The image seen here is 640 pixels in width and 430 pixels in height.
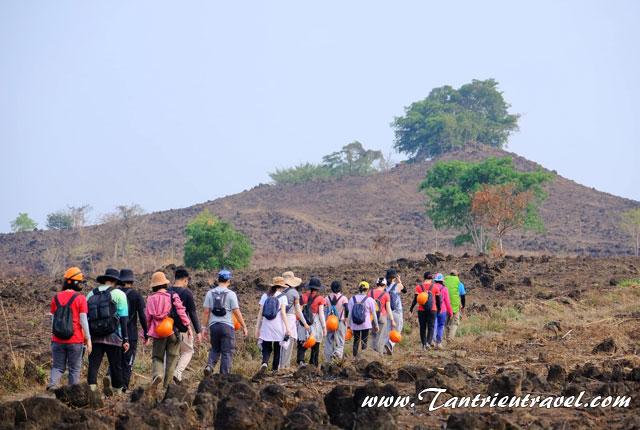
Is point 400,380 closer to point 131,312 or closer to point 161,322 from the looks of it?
point 161,322

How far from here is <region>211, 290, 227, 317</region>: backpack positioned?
42.7ft

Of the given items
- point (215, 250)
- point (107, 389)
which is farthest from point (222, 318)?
point (215, 250)

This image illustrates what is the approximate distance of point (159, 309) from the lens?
12.2 meters

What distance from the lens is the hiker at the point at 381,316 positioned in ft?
56.6

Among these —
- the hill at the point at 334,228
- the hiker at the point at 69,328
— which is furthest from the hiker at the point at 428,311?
the hill at the point at 334,228

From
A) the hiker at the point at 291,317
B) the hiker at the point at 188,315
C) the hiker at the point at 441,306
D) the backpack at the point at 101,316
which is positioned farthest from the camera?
the hiker at the point at 441,306

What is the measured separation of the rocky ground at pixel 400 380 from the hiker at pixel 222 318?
511 mm

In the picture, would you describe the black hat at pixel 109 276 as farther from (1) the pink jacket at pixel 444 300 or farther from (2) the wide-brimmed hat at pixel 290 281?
(1) the pink jacket at pixel 444 300

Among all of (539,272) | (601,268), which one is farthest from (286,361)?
(601,268)

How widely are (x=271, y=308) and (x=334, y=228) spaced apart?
60.8 m

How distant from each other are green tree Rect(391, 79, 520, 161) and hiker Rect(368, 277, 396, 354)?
234ft

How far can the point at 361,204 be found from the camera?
265 feet

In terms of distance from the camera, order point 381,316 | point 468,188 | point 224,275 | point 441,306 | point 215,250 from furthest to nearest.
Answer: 1. point 468,188
2. point 215,250
3. point 441,306
4. point 381,316
5. point 224,275

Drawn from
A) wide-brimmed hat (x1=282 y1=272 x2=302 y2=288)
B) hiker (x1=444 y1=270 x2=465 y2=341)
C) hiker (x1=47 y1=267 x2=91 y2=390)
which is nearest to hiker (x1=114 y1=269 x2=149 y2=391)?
hiker (x1=47 y1=267 x2=91 y2=390)
